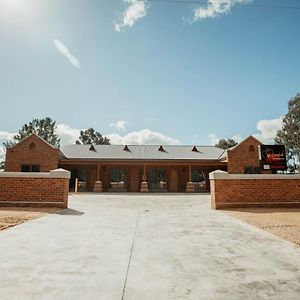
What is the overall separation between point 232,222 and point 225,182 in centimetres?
352

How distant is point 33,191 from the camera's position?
34.2 feet

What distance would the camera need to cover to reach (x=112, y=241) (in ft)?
16.1

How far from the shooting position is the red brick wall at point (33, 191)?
10391 mm

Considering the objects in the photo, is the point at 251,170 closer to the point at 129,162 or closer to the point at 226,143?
the point at 129,162

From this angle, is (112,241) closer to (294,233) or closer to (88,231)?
(88,231)

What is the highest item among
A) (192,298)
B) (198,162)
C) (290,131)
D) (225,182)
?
(290,131)

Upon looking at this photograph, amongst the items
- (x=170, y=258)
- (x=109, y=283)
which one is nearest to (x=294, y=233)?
(x=170, y=258)

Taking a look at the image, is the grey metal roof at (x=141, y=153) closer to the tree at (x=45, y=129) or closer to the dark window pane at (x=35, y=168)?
the dark window pane at (x=35, y=168)

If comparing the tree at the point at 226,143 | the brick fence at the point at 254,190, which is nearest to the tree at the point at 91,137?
the tree at the point at 226,143

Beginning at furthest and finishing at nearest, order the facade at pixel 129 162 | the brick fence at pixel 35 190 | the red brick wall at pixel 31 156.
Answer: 1. the facade at pixel 129 162
2. the red brick wall at pixel 31 156
3. the brick fence at pixel 35 190

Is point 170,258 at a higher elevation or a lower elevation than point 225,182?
lower

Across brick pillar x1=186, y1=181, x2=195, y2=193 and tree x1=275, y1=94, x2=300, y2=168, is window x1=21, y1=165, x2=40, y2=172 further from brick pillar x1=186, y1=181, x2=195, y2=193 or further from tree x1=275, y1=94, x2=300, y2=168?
tree x1=275, y1=94, x2=300, y2=168

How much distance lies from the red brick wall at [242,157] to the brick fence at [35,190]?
17368 millimetres

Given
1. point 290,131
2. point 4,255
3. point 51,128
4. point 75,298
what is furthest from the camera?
point 51,128
